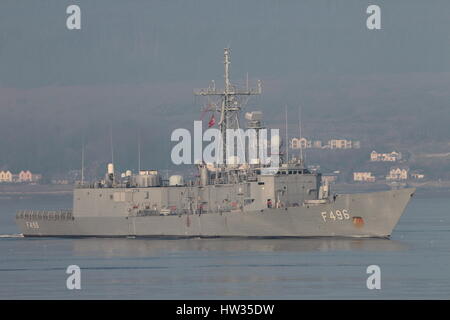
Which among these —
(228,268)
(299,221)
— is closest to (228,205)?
(299,221)

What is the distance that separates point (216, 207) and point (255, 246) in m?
6.54

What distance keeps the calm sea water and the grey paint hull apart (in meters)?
0.68

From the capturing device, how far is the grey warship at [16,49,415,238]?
67375mm

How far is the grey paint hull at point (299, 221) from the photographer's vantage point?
2633 inches

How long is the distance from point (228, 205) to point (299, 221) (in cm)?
619

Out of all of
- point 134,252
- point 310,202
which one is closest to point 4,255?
point 134,252

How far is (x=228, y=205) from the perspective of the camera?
7262cm

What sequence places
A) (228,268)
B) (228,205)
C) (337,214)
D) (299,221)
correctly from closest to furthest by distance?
(228,268)
(337,214)
(299,221)
(228,205)

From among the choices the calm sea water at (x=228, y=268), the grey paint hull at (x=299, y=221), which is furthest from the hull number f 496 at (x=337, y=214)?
the calm sea water at (x=228, y=268)

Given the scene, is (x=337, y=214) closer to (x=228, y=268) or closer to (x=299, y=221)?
(x=299, y=221)

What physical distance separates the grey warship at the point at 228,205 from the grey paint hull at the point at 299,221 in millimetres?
50

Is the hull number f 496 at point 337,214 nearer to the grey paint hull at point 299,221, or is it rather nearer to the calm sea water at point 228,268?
the grey paint hull at point 299,221

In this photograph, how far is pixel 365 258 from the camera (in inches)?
2383

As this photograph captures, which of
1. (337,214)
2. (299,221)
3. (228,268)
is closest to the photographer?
(228,268)
